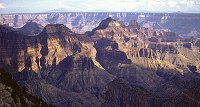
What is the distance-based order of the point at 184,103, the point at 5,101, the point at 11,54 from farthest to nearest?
the point at 11,54, the point at 184,103, the point at 5,101

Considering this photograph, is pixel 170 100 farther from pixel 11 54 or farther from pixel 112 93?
pixel 11 54

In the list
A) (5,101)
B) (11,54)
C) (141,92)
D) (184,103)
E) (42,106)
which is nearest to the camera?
(5,101)

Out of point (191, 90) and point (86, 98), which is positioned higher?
point (191, 90)

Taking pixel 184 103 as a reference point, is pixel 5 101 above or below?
above

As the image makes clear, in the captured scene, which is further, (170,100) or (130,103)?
(130,103)

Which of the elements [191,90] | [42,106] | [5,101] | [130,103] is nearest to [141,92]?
[130,103]

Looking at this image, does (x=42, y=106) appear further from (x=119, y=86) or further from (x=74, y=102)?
(x=74, y=102)

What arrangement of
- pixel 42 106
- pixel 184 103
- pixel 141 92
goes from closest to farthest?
1. pixel 42 106
2. pixel 184 103
3. pixel 141 92

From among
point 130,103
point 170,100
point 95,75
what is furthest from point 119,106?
point 95,75

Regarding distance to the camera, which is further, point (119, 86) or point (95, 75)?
Answer: point (95, 75)
